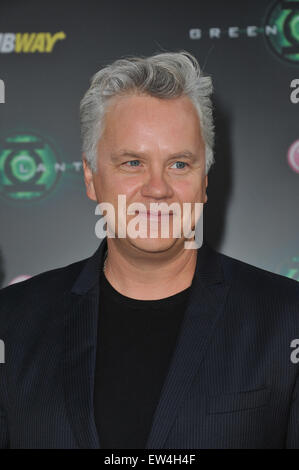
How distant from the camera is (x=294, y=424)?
1.48 metres

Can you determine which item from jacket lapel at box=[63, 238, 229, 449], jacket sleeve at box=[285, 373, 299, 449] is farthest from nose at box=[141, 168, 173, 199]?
jacket sleeve at box=[285, 373, 299, 449]

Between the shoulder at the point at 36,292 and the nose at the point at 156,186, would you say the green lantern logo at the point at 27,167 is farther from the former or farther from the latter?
the nose at the point at 156,186

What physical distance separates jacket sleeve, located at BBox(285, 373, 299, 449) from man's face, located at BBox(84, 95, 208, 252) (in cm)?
49

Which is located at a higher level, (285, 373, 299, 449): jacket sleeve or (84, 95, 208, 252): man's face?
(84, 95, 208, 252): man's face

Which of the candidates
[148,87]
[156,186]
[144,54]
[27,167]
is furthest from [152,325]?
[144,54]

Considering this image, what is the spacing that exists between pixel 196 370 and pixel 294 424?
0.29 meters

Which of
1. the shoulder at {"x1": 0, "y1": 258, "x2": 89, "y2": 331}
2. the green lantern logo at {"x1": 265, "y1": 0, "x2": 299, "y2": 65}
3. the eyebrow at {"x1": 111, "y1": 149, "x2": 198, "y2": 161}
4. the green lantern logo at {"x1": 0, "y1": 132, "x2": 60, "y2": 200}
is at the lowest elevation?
the shoulder at {"x1": 0, "y1": 258, "x2": 89, "y2": 331}

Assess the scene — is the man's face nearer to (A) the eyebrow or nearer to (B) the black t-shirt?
(A) the eyebrow

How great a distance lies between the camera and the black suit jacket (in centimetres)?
142

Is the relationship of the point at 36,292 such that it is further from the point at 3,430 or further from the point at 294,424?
the point at 294,424

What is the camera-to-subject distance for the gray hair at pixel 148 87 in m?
1.59

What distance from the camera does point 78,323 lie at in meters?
1.59

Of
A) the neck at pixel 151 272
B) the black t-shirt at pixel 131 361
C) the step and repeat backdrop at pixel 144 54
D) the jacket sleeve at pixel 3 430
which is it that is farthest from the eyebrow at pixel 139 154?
the jacket sleeve at pixel 3 430

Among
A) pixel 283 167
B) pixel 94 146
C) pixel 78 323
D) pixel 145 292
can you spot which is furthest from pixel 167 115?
pixel 283 167
